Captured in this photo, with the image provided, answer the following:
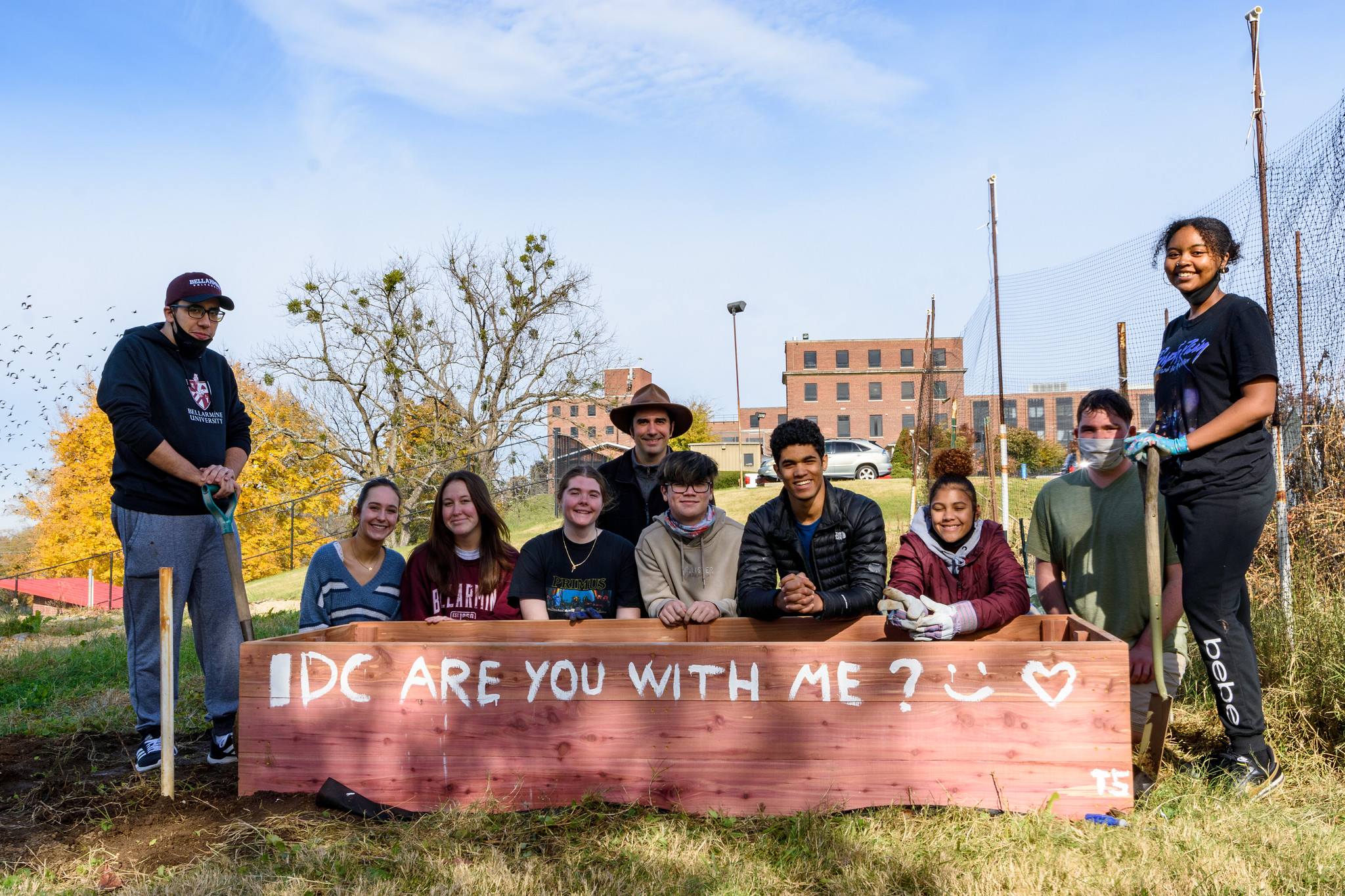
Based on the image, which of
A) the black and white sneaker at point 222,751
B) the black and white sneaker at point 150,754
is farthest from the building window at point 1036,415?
the black and white sneaker at point 150,754

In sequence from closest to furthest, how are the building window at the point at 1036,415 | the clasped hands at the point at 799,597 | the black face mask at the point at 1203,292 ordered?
1. the black face mask at the point at 1203,292
2. the clasped hands at the point at 799,597
3. the building window at the point at 1036,415

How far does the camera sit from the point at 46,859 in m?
2.78

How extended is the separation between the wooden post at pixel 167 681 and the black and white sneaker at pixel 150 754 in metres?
0.49

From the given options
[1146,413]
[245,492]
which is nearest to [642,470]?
[245,492]

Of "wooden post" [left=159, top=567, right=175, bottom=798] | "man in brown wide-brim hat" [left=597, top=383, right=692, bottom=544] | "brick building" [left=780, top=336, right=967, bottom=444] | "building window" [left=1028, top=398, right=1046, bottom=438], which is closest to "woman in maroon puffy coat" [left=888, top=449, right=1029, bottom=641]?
"man in brown wide-brim hat" [left=597, top=383, right=692, bottom=544]

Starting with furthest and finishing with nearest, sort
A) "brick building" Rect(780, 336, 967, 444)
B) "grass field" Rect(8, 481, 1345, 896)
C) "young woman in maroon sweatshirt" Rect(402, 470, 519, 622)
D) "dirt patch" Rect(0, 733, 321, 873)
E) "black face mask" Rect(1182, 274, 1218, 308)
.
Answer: "brick building" Rect(780, 336, 967, 444)
"young woman in maroon sweatshirt" Rect(402, 470, 519, 622)
"black face mask" Rect(1182, 274, 1218, 308)
"dirt patch" Rect(0, 733, 321, 873)
"grass field" Rect(8, 481, 1345, 896)

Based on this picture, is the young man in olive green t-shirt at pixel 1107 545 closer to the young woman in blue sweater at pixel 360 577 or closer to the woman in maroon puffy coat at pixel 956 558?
the woman in maroon puffy coat at pixel 956 558

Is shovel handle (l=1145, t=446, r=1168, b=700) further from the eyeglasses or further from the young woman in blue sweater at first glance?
the eyeglasses

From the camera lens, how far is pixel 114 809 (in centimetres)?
324

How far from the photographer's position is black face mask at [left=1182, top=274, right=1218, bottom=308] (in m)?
3.28

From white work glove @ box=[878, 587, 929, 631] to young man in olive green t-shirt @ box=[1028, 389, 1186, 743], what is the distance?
738mm

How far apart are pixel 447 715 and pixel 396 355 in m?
20.3

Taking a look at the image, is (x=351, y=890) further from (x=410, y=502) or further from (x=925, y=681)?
(x=410, y=502)

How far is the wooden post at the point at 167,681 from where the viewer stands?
3.16 m
